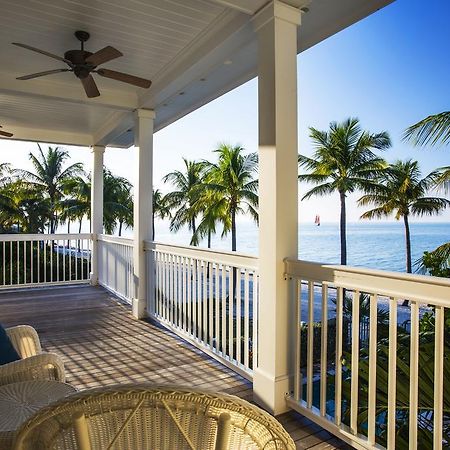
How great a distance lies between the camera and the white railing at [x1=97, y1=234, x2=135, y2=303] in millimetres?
5438

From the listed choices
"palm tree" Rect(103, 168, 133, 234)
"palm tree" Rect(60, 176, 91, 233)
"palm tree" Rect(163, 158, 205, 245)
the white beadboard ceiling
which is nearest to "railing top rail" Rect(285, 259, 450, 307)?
the white beadboard ceiling

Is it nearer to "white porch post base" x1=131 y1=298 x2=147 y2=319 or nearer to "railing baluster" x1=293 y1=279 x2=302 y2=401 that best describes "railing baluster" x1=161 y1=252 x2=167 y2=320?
"white porch post base" x1=131 y1=298 x2=147 y2=319

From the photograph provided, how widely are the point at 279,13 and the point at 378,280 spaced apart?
1.77 m

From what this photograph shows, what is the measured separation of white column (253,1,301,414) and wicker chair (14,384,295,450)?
1.65 metres

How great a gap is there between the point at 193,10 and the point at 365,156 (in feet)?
65.5

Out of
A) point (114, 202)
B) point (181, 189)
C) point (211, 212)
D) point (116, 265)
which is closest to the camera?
point (116, 265)

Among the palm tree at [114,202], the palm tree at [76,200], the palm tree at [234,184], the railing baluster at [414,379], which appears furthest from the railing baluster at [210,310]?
the palm tree at [114,202]

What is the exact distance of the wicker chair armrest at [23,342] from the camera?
2.14m

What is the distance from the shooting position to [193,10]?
2.90m

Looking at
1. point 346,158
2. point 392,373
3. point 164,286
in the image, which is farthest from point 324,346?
point 346,158

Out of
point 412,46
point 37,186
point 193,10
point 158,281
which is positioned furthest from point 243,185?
point 412,46

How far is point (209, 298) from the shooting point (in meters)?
3.45

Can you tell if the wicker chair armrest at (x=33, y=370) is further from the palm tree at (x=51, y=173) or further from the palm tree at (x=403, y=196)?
the palm tree at (x=51, y=173)

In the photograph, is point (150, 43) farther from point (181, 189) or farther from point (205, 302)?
point (181, 189)
